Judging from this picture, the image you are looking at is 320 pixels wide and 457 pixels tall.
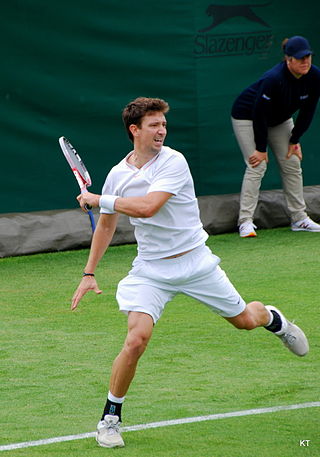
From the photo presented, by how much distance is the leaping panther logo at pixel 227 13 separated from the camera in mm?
12375

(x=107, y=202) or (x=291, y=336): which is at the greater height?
(x=107, y=202)

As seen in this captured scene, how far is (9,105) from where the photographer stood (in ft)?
37.5

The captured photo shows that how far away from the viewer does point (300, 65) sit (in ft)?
37.1

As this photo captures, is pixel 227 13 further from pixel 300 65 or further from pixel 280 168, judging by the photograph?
pixel 280 168

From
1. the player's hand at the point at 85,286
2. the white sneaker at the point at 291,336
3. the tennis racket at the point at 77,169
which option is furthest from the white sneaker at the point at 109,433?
the white sneaker at the point at 291,336

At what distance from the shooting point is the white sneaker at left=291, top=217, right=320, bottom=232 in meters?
12.4

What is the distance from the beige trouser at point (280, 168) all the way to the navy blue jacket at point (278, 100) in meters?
0.13

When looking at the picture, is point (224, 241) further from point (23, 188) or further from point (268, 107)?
point (23, 188)

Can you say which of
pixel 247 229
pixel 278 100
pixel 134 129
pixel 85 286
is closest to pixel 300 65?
pixel 278 100

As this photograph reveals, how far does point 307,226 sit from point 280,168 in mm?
777

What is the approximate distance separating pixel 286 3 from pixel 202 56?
57.3 inches

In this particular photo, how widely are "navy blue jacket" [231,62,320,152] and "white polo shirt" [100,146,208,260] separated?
597cm

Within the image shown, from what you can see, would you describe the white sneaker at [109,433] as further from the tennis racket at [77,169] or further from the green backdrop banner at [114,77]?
the green backdrop banner at [114,77]

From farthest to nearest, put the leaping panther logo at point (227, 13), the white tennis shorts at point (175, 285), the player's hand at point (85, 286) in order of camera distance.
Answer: the leaping panther logo at point (227, 13) → the player's hand at point (85, 286) → the white tennis shorts at point (175, 285)
